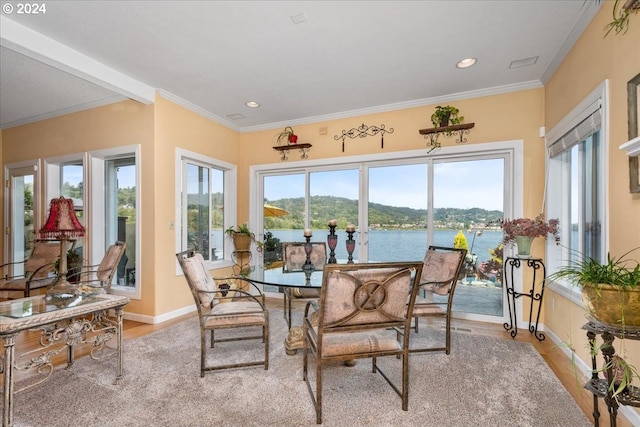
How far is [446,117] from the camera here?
12.0 feet

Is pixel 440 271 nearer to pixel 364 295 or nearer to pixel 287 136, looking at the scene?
pixel 364 295

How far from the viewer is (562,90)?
2.88m

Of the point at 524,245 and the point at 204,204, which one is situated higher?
the point at 204,204

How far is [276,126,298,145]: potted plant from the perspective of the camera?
4.62 meters

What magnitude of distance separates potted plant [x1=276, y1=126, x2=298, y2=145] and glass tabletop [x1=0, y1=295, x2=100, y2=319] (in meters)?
3.20

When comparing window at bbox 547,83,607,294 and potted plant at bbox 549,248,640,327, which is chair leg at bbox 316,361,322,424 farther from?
window at bbox 547,83,607,294

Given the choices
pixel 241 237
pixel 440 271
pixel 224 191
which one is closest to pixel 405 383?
pixel 440 271

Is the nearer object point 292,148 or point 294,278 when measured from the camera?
point 294,278

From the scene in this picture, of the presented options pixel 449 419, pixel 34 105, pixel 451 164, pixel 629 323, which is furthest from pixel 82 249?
pixel 629 323

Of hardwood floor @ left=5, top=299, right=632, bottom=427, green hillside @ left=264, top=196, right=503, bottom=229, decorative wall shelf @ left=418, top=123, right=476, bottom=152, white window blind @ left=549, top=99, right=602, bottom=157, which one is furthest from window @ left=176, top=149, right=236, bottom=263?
white window blind @ left=549, top=99, right=602, bottom=157

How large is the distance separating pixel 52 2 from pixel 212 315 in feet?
8.46

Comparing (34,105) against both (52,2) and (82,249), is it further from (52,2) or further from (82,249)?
(52,2)

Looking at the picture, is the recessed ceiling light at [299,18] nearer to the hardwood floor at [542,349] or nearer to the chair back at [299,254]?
the chair back at [299,254]

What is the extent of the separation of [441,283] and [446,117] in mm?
2085
